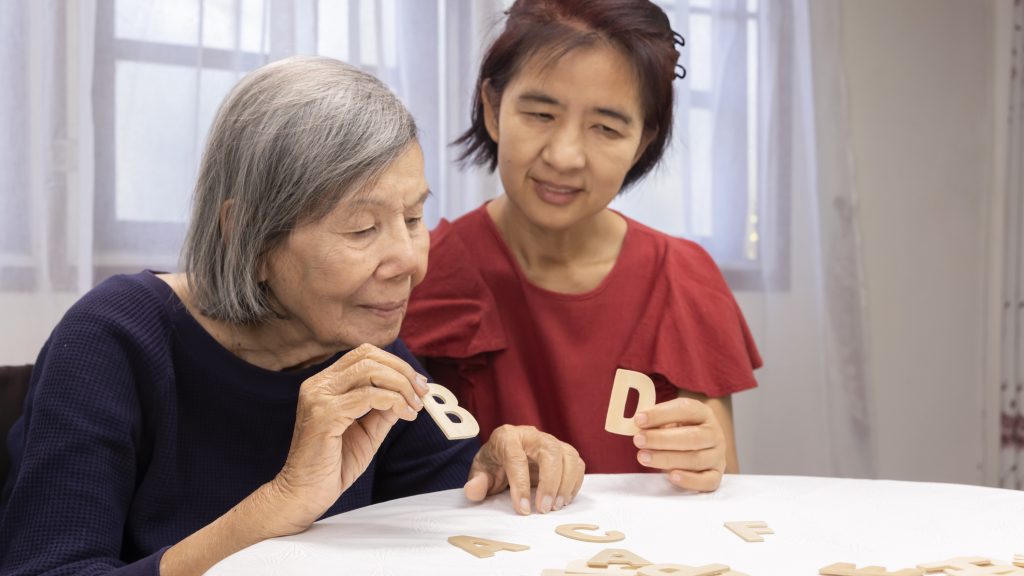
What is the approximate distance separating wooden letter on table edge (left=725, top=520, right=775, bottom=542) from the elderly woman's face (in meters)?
0.50

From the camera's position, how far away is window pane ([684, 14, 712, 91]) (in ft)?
10.1

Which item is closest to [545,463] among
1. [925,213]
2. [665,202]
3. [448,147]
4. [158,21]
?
[448,147]

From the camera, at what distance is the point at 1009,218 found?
3439mm

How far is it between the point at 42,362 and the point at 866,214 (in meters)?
2.73

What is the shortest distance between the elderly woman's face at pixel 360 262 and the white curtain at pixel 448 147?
965 mm

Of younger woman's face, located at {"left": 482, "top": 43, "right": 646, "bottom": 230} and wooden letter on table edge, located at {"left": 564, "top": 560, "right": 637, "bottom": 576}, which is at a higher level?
younger woman's face, located at {"left": 482, "top": 43, "right": 646, "bottom": 230}

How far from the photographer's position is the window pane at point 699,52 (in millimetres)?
3084

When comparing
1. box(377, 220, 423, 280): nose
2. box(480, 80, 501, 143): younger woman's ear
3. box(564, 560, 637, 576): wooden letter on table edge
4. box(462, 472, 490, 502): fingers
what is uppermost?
box(480, 80, 501, 143): younger woman's ear

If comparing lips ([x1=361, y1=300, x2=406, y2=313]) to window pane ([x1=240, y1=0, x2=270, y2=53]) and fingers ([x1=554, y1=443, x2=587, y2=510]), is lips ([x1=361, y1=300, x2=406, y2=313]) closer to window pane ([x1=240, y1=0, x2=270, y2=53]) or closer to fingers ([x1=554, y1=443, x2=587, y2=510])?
fingers ([x1=554, y1=443, x2=587, y2=510])

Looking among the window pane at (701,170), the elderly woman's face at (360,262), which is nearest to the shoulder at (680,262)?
the elderly woman's face at (360,262)

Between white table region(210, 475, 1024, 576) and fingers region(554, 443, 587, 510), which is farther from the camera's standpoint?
fingers region(554, 443, 587, 510)

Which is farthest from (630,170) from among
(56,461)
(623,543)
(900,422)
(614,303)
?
(900,422)

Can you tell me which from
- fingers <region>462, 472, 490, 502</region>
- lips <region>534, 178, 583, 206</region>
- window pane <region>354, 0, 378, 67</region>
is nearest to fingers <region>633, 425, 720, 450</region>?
fingers <region>462, 472, 490, 502</region>

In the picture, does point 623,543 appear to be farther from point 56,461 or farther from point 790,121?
point 790,121
